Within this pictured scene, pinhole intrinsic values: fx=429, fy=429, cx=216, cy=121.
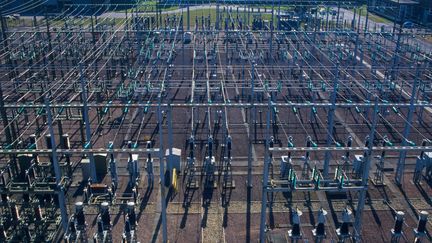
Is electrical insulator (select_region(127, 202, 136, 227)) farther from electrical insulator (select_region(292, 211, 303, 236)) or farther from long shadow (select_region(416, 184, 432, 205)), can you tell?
long shadow (select_region(416, 184, 432, 205))

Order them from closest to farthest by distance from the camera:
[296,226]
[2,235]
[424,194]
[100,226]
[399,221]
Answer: [100,226]
[399,221]
[296,226]
[2,235]
[424,194]

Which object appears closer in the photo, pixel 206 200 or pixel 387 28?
pixel 206 200

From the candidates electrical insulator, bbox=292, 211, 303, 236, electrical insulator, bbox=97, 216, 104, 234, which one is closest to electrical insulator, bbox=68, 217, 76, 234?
→ electrical insulator, bbox=97, 216, 104, 234

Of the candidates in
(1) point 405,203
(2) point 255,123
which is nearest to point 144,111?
(2) point 255,123

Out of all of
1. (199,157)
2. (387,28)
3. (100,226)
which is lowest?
(199,157)

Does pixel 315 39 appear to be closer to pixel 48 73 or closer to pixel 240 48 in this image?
pixel 240 48

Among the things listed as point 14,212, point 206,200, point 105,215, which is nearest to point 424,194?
point 206,200

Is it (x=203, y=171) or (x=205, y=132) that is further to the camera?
(x=205, y=132)

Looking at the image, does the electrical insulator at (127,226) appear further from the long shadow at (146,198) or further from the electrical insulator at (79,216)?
the long shadow at (146,198)

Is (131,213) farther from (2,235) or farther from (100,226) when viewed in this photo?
(2,235)

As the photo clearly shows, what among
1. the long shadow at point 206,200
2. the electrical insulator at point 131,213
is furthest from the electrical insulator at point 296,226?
the electrical insulator at point 131,213

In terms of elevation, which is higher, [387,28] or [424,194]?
[387,28]
